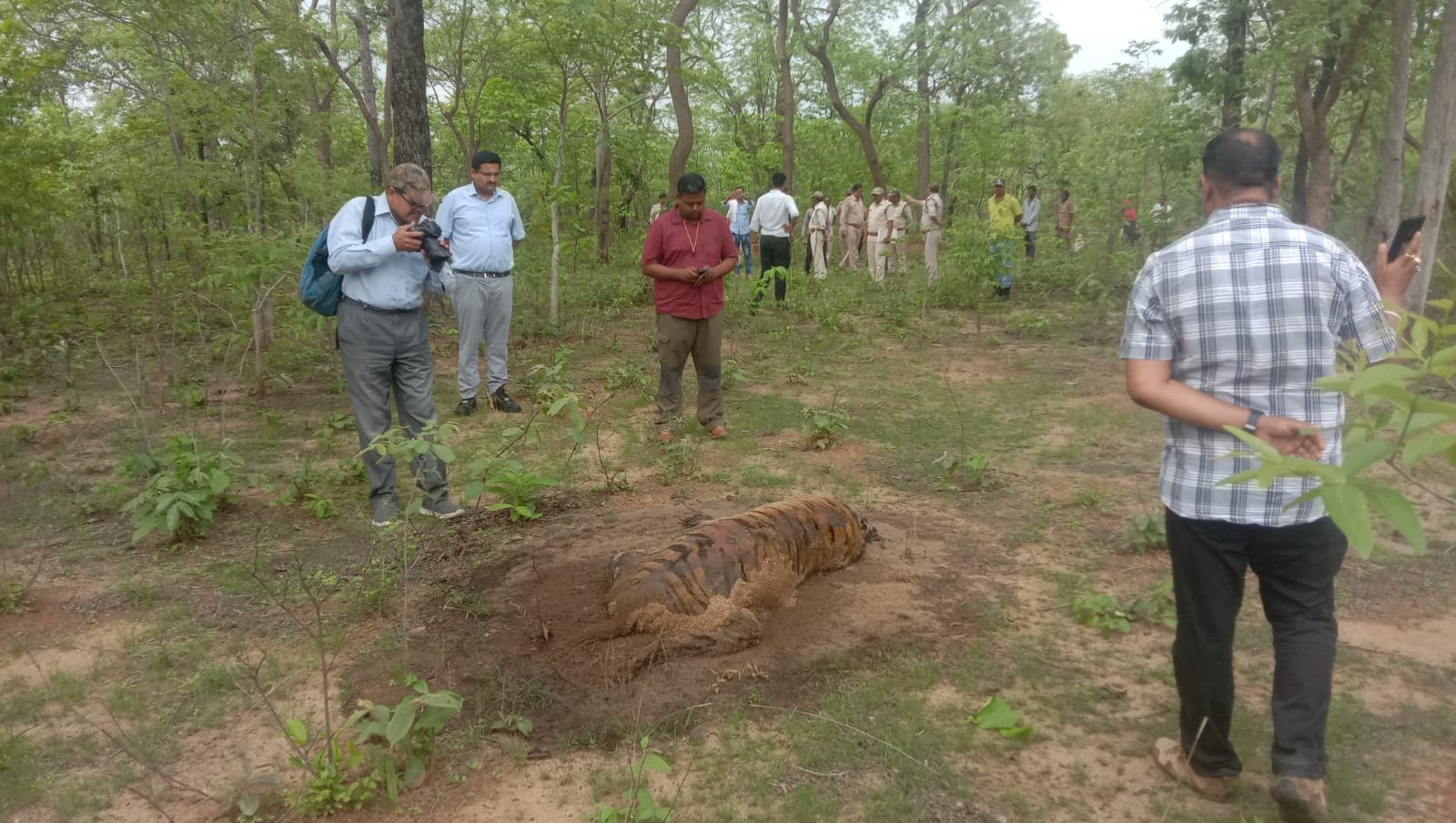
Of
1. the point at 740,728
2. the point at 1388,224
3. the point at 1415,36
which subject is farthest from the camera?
the point at 1415,36

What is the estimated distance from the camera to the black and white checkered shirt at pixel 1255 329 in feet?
7.59

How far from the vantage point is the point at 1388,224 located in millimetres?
8469

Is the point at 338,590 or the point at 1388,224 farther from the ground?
the point at 1388,224

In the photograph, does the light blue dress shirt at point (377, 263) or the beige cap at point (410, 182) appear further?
the beige cap at point (410, 182)

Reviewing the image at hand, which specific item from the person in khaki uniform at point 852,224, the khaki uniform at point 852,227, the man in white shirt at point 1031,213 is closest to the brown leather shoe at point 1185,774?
the person in khaki uniform at point 852,224

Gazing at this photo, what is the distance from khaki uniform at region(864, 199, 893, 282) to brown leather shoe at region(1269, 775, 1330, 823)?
39.0 feet

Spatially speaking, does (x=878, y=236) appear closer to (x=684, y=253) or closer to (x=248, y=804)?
(x=684, y=253)

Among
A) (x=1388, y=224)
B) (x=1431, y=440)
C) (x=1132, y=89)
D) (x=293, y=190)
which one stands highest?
(x=1132, y=89)

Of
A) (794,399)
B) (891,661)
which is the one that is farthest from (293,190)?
(891,661)

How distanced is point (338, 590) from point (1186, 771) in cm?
349

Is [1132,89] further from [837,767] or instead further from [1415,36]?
[837,767]

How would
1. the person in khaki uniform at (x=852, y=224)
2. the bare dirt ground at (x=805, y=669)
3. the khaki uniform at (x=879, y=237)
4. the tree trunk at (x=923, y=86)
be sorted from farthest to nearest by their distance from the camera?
1. the tree trunk at (x=923, y=86)
2. the person in khaki uniform at (x=852, y=224)
3. the khaki uniform at (x=879, y=237)
4. the bare dirt ground at (x=805, y=669)

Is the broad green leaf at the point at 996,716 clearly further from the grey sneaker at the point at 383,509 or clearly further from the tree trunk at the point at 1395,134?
the tree trunk at the point at 1395,134

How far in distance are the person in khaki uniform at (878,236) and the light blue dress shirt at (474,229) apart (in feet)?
27.4
